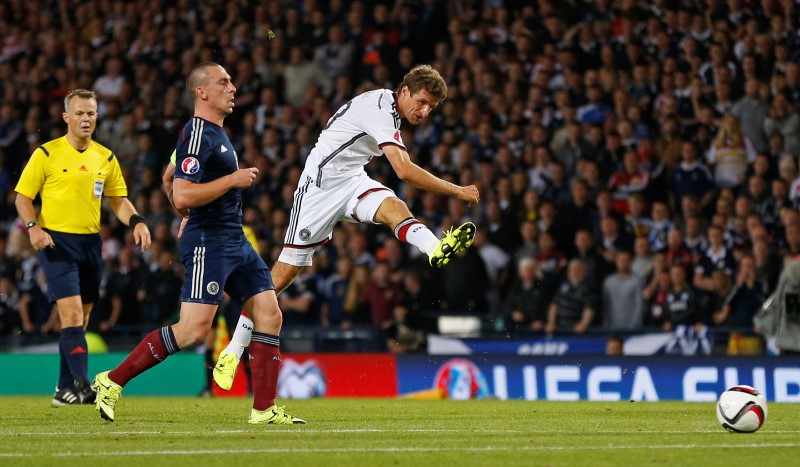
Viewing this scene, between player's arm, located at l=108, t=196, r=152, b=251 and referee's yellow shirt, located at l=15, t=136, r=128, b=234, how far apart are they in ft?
0.59

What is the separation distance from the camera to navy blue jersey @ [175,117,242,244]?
8.15 metres

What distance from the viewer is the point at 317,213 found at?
10.3 meters

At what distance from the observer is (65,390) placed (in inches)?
431

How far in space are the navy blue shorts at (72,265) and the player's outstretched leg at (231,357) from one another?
6.57 ft

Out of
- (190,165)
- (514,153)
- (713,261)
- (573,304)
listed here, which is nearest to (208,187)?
(190,165)

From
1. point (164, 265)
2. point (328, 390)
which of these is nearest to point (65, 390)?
point (328, 390)

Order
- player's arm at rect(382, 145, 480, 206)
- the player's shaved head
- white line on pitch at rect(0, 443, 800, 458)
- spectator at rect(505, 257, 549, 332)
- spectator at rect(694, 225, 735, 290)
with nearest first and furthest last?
1. white line on pitch at rect(0, 443, 800, 458)
2. the player's shaved head
3. player's arm at rect(382, 145, 480, 206)
4. spectator at rect(694, 225, 735, 290)
5. spectator at rect(505, 257, 549, 332)

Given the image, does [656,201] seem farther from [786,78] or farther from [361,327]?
[361,327]

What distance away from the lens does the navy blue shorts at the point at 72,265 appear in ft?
35.1

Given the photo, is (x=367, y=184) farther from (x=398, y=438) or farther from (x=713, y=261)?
(x=713, y=261)

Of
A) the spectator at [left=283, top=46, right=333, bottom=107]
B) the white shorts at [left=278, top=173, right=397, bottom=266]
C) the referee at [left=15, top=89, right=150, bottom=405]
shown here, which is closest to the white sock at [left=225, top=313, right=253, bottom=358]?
the white shorts at [left=278, top=173, right=397, bottom=266]

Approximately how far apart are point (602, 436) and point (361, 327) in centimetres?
803

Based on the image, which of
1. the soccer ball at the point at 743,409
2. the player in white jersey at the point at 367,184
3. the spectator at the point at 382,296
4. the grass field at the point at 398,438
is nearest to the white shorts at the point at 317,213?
the player in white jersey at the point at 367,184

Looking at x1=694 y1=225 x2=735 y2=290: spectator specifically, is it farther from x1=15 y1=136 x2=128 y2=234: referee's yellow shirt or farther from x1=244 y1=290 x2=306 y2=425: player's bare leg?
x1=244 y1=290 x2=306 y2=425: player's bare leg
